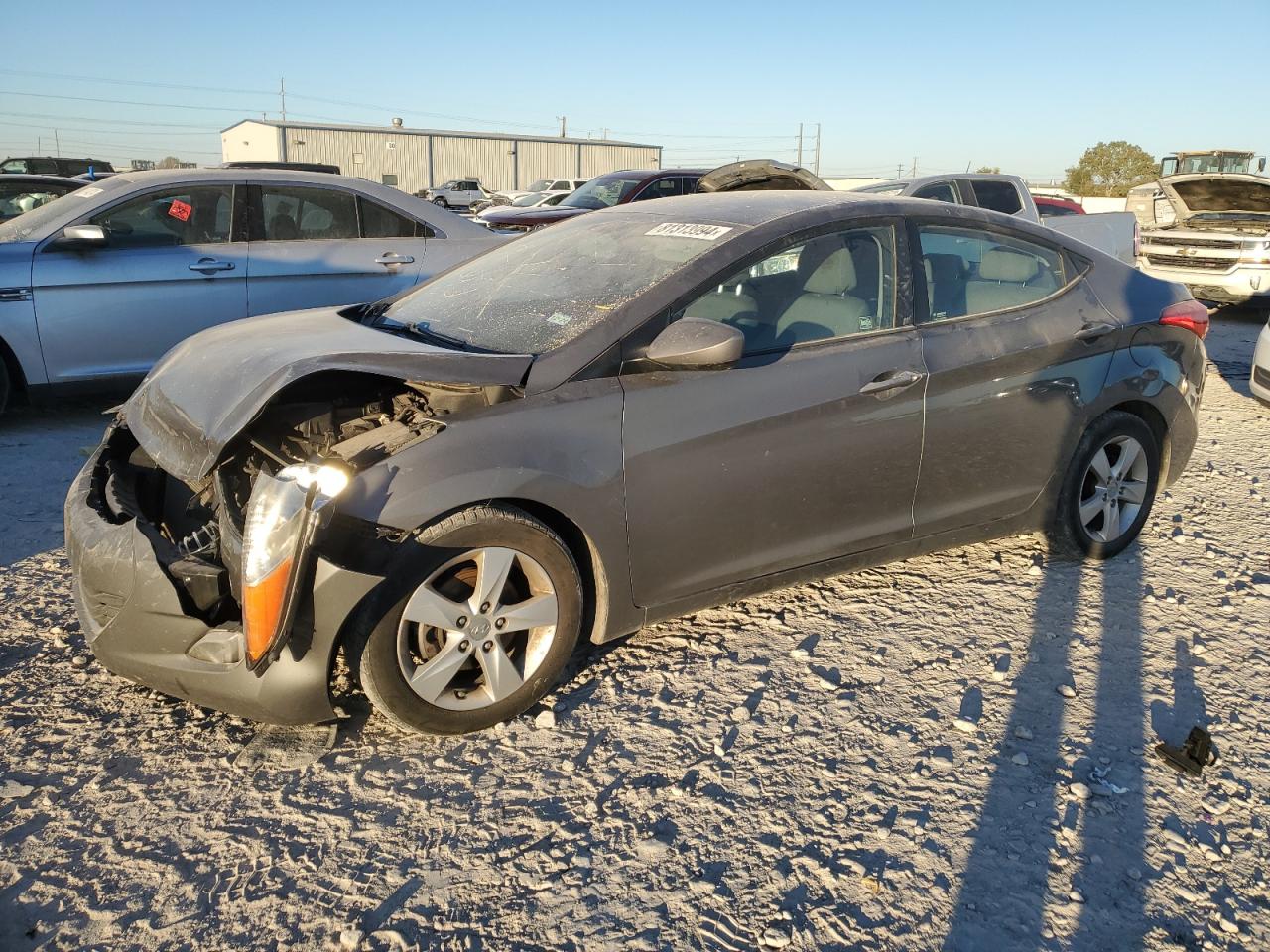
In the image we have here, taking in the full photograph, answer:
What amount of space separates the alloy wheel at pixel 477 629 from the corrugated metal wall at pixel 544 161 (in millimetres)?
58476

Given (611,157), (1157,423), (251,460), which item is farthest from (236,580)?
(611,157)

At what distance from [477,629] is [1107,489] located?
3.03 metres

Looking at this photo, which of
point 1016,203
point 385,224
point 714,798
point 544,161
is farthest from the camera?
point 544,161

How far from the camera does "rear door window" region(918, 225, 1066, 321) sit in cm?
389

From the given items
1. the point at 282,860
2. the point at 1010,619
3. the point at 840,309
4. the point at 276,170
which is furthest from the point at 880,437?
the point at 276,170

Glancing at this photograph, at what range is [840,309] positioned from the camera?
3686 mm

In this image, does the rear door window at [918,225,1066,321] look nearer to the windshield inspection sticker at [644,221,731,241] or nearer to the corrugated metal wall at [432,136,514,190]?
the windshield inspection sticker at [644,221,731,241]

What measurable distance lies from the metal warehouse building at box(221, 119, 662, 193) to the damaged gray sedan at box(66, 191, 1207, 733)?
5252 cm

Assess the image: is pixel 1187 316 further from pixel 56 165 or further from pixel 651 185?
pixel 56 165

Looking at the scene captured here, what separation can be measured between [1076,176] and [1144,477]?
56.7 meters

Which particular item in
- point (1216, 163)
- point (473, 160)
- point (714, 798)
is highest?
point (473, 160)

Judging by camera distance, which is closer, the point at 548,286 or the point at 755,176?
the point at 548,286

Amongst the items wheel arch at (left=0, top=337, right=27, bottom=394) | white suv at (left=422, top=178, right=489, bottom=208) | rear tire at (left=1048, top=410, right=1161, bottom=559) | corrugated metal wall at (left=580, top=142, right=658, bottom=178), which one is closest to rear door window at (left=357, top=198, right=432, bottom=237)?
wheel arch at (left=0, top=337, right=27, bottom=394)

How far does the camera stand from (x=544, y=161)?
60.1 meters
